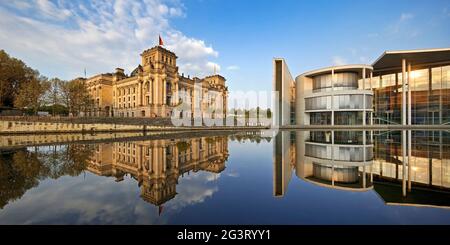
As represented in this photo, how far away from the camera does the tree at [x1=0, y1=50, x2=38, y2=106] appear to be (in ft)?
149

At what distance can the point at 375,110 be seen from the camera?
49.2 m

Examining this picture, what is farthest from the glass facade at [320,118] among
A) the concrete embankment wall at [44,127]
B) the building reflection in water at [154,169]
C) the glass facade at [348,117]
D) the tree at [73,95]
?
the tree at [73,95]

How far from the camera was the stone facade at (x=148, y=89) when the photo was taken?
2383 inches

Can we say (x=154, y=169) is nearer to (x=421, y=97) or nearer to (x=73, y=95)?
(x=421, y=97)

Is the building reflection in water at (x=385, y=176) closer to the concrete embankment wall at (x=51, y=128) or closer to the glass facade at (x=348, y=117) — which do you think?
the concrete embankment wall at (x=51, y=128)

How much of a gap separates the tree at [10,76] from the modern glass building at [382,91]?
6140cm

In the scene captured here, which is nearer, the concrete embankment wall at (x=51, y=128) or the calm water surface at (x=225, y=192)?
the calm water surface at (x=225, y=192)

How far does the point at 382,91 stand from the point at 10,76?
87540 mm

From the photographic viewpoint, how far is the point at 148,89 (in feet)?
206

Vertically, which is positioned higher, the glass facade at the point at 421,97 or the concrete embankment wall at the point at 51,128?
the glass facade at the point at 421,97

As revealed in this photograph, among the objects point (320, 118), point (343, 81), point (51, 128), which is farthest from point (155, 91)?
point (343, 81)

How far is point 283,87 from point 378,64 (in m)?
20.3

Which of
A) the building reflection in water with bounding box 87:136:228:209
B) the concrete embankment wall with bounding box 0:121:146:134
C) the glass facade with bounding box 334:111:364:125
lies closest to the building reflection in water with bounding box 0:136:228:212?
the building reflection in water with bounding box 87:136:228:209
